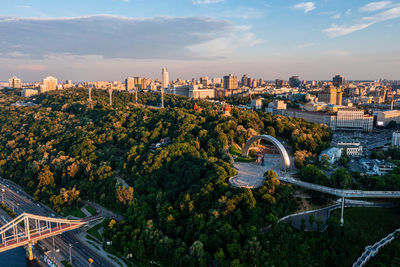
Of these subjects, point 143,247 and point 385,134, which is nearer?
point 143,247

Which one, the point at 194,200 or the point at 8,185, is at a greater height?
the point at 194,200

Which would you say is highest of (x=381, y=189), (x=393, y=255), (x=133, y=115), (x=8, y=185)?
(x=133, y=115)

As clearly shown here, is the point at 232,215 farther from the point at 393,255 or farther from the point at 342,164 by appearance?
the point at 342,164

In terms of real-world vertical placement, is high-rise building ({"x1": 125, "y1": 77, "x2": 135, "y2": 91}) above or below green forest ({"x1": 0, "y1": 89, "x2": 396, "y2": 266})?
above

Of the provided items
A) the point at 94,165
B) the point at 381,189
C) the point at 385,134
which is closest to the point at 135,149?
the point at 94,165

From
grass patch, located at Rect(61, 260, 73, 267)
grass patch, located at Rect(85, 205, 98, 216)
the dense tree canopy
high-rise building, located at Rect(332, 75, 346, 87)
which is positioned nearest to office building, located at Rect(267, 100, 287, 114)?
the dense tree canopy

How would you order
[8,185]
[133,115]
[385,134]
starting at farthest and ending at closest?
[385,134]
[133,115]
[8,185]

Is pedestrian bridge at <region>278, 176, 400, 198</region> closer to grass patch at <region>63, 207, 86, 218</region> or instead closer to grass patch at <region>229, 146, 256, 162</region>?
grass patch at <region>229, 146, 256, 162</region>

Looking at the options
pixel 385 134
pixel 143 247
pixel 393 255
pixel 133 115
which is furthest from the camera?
pixel 385 134
